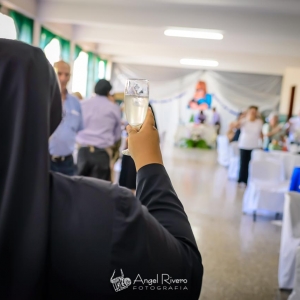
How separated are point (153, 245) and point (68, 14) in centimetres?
688

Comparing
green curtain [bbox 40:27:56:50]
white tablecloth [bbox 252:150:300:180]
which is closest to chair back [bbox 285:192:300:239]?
white tablecloth [bbox 252:150:300:180]

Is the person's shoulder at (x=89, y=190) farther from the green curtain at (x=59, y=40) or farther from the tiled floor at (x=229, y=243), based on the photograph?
the green curtain at (x=59, y=40)

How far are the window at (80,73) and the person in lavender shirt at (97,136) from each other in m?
6.27

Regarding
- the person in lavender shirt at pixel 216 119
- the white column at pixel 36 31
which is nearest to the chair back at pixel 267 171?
the white column at pixel 36 31

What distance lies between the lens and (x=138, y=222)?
802 mm

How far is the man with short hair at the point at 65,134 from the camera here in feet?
11.6

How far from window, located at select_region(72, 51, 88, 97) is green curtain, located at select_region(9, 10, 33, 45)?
3.31 m

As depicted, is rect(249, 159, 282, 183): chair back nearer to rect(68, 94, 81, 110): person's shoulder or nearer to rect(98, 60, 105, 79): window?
rect(68, 94, 81, 110): person's shoulder

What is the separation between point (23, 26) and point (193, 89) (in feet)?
31.0

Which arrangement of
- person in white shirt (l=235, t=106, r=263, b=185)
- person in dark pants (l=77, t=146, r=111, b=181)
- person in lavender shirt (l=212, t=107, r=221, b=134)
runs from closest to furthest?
1. person in dark pants (l=77, t=146, r=111, b=181)
2. person in white shirt (l=235, t=106, r=263, b=185)
3. person in lavender shirt (l=212, t=107, r=221, b=134)

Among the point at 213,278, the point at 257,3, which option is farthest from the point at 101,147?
the point at 257,3

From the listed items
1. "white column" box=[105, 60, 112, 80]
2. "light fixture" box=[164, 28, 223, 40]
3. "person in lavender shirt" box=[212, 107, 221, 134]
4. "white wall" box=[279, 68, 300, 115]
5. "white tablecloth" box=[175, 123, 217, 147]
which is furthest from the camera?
"person in lavender shirt" box=[212, 107, 221, 134]

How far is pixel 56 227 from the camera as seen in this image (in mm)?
780

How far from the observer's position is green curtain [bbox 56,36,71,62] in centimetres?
894
